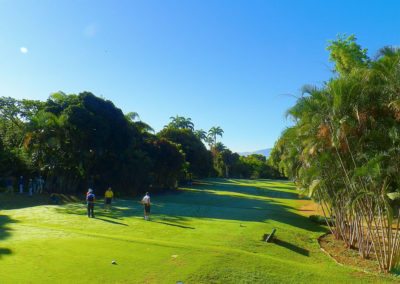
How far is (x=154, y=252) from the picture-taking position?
13867 mm

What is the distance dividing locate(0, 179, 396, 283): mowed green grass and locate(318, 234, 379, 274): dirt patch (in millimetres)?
663

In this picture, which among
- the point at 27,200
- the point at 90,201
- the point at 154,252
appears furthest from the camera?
the point at 27,200

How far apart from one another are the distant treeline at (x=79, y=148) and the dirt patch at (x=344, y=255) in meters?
22.7

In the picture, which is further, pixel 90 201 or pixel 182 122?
pixel 182 122

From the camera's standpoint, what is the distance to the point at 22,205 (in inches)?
1097

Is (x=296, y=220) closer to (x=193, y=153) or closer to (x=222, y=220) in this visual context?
(x=222, y=220)

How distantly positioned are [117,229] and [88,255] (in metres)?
5.86

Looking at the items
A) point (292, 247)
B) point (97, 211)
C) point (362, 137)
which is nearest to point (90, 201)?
point (97, 211)

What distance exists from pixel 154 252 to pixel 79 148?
23.9 metres

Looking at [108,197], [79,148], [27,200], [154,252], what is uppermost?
[79,148]

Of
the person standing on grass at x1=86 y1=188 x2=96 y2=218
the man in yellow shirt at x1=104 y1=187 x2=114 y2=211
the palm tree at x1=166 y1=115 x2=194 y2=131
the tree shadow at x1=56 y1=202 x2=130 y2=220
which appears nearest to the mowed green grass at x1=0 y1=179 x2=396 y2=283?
the tree shadow at x1=56 y1=202 x2=130 y2=220

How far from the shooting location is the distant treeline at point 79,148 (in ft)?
113

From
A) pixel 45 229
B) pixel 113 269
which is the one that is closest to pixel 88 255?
pixel 113 269

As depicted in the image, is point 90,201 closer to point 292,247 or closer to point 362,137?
point 292,247
